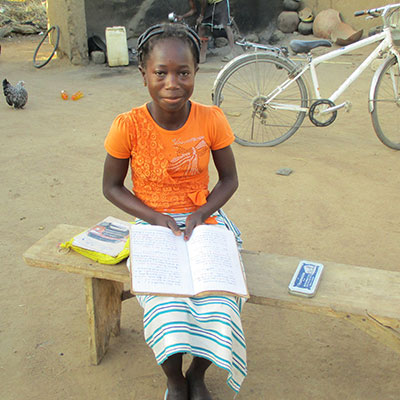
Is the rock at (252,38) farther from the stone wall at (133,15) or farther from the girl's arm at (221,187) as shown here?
the girl's arm at (221,187)

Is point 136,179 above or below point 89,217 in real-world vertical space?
above

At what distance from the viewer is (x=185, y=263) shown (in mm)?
1704

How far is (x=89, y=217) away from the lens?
337 cm

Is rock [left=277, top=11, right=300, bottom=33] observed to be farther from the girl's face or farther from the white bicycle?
the girl's face

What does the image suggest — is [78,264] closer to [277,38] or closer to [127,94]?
[127,94]

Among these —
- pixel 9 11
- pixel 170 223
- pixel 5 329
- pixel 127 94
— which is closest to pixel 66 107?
pixel 127 94

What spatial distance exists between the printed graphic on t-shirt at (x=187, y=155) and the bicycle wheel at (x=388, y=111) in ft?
9.28

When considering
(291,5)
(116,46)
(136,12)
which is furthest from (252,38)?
(116,46)

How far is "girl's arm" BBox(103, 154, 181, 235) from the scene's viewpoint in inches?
75.1

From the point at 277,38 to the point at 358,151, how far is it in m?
6.24

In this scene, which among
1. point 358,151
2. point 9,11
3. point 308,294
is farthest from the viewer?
point 9,11

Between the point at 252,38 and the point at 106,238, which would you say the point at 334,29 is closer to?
the point at 252,38

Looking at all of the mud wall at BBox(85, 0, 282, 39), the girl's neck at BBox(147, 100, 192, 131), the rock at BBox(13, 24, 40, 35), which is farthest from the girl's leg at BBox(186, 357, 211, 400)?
the rock at BBox(13, 24, 40, 35)

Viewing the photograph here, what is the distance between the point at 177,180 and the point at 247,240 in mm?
1239
